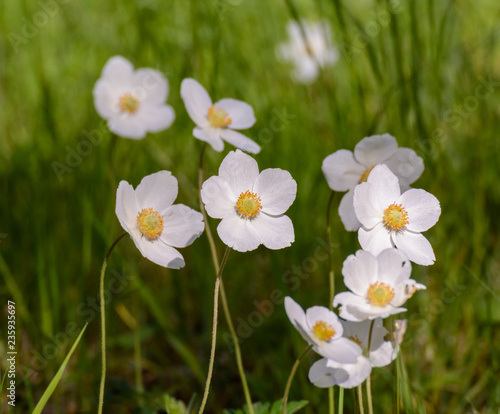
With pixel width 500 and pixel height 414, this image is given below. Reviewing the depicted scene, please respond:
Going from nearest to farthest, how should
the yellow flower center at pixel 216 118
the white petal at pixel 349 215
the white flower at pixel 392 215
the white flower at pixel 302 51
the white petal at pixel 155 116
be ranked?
1. the white flower at pixel 392 215
2. the white petal at pixel 349 215
3. the yellow flower center at pixel 216 118
4. the white petal at pixel 155 116
5. the white flower at pixel 302 51

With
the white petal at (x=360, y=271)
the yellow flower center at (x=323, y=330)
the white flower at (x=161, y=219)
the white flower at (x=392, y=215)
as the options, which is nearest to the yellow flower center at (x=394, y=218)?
the white flower at (x=392, y=215)

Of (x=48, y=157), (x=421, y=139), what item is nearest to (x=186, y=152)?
(x=48, y=157)

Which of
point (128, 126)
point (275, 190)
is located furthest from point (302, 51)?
point (275, 190)

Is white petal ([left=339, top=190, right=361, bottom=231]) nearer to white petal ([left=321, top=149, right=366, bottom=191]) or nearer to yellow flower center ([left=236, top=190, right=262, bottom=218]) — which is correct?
white petal ([left=321, top=149, right=366, bottom=191])

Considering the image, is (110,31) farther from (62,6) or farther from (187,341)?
(187,341)

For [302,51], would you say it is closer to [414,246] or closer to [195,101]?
[195,101]

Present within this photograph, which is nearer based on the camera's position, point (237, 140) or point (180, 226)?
point (180, 226)

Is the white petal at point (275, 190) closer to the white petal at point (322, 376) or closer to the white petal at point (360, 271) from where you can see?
the white petal at point (360, 271)
